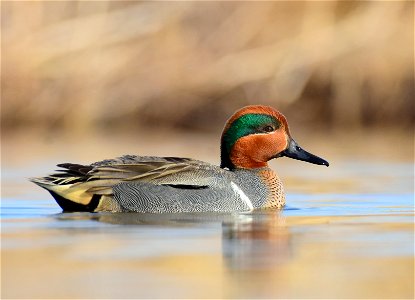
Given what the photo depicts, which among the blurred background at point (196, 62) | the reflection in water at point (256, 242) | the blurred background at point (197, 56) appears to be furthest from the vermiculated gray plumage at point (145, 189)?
the blurred background at point (197, 56)


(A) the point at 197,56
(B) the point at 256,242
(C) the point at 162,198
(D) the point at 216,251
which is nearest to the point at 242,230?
(B) the point at 256,242

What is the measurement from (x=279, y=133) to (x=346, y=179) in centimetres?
230

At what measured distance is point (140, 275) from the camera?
5344 mm

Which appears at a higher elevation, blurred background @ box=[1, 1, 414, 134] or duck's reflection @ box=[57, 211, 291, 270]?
blurred background @ box=[1, 1, 414, 134]

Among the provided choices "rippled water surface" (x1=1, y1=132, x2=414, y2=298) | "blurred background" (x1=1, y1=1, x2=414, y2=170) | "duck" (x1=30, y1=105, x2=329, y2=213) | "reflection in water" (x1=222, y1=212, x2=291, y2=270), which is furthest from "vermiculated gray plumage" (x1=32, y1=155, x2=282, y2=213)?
"blurred background" (x1=1, y1=1, x2=414, y2=170)

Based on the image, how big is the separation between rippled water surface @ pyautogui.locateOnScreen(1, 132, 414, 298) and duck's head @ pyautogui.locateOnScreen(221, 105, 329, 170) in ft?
1.47

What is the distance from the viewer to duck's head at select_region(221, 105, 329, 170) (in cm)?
838

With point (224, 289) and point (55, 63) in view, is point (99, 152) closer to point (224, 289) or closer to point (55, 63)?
point (55, 63)

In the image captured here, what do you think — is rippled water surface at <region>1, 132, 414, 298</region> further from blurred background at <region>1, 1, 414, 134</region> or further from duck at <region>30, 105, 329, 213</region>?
blurred background at <region>1, 1, 414, 134</region>

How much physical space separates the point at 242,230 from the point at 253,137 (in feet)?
5.40

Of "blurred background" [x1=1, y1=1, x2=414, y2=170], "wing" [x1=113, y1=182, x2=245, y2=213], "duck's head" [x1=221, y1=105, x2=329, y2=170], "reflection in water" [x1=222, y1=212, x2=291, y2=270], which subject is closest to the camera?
"reflection in water" [x1=222, y1=212, x2=291, y2=270]

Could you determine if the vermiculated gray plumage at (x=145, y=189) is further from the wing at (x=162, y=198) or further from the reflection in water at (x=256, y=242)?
the reflection in water at (x=256, y=242)

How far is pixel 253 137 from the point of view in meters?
8.42

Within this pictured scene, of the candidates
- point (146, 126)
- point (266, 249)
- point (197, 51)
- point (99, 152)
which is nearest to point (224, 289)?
point (266, 249)
